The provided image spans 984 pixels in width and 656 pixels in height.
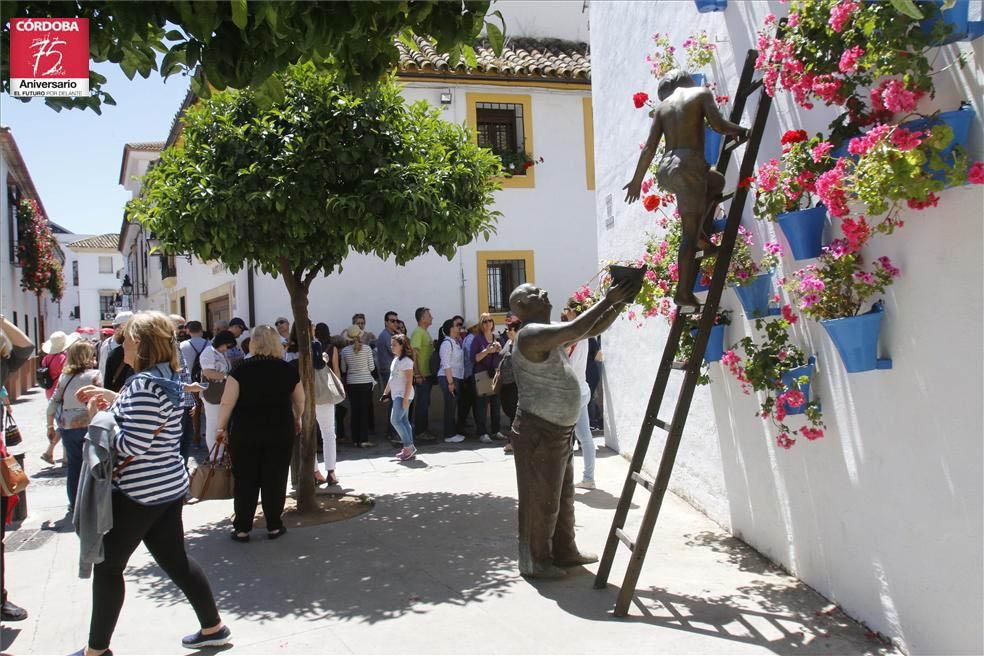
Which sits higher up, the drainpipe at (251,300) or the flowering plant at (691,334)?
the drainpipe at (251,300)

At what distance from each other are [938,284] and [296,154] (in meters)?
4.50

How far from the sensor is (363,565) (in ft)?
17.3

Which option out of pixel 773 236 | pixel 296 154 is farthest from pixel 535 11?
pixel 773 236

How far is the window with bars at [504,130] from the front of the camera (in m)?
14.5

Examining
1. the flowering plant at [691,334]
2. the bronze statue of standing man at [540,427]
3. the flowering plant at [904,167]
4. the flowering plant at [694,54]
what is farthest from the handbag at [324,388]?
the flowering plant at [904,167]

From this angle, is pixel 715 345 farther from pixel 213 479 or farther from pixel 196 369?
pixel 196 369

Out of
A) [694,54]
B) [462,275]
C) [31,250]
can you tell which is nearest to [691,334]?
[694,54]

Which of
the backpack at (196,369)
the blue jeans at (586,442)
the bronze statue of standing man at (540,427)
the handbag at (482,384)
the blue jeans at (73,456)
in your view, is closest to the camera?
the bronze statue of standing man at (540,427)

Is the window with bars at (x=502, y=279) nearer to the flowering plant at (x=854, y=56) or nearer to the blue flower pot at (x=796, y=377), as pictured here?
the blue flower pot at (x=796, y=377)

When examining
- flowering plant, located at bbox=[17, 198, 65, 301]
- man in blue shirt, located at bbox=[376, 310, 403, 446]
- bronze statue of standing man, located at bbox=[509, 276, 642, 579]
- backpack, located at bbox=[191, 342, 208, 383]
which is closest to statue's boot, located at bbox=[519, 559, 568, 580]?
bronze statue of standing man, located at bbox=[509, 276, 642, 579]

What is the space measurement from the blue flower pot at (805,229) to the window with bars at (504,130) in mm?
11004

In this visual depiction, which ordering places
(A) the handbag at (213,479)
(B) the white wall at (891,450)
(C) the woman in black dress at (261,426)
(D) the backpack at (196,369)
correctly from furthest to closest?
(D) the backpack at (196,369)
(C) the woman in black dress at (261,426)
(A) the handbag at (213,479)
(B) the white wall at (891,450)

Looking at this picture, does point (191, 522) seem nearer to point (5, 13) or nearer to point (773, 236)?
point (5, 13)

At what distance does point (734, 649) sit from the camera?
3.66 m
